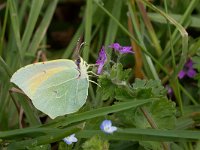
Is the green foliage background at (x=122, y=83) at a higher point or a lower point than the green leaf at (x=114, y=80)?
lower

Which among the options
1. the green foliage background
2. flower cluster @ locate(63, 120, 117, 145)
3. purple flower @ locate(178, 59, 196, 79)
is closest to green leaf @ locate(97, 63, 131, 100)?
the green foliage background

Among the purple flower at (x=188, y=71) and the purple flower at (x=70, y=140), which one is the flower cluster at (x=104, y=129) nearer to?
the purple flower at (x=70, y=140)

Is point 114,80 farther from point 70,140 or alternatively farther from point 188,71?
point 188,71

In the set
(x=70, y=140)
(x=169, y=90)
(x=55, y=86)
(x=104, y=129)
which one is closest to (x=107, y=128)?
(x=104, y=129)

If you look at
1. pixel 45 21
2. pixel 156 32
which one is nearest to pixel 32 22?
pixel 45 21

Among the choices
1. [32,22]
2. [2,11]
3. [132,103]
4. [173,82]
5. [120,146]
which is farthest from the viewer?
[2,11]

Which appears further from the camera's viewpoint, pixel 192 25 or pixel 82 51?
pixel 192 25

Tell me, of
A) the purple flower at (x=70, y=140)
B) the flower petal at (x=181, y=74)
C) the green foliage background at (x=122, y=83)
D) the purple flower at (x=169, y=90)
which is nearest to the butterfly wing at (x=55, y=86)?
the green foliage background at (x=122, y=83)

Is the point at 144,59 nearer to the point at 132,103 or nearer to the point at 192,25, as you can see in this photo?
the point at 192,25

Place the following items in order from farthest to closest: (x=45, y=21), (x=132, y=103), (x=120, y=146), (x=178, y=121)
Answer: (x=45, y=21)
(x=178, y=121)
(x=120, y=146)
(x=132, y=103)
